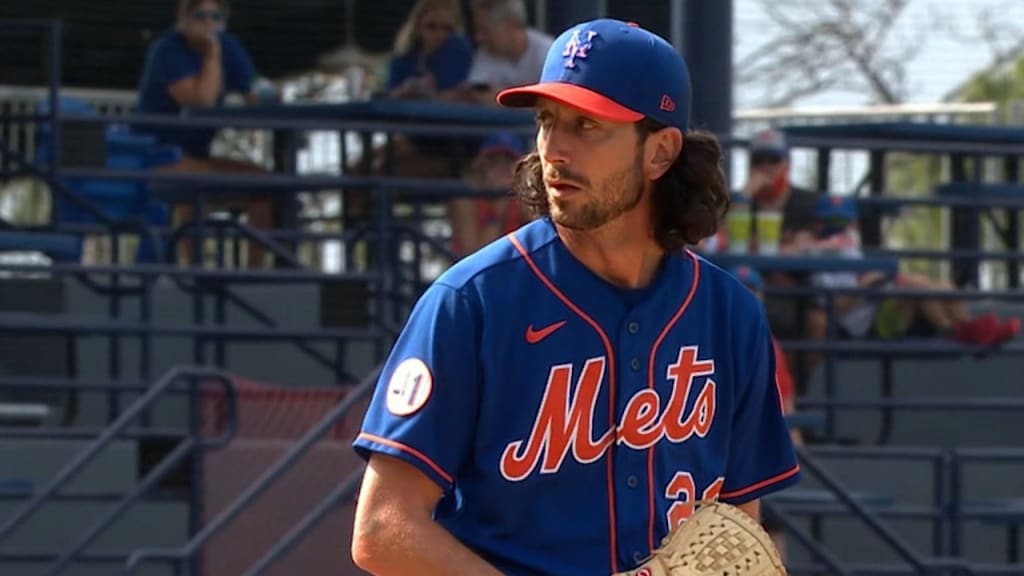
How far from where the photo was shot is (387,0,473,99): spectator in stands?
9.91 m

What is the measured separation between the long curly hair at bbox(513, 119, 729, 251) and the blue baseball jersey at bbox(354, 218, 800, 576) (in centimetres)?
6

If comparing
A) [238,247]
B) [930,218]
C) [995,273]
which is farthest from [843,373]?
[930,218]

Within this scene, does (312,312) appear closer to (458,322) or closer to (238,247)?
(238,247)

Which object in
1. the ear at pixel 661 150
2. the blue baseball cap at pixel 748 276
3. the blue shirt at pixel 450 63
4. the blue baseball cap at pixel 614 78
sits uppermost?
the blue shirt at pixel 450 63

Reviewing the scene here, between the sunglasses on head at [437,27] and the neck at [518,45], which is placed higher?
the sunglasses on head at [437,27]

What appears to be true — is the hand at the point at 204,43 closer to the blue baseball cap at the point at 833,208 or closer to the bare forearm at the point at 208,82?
the bare forearm at the point at 208,82

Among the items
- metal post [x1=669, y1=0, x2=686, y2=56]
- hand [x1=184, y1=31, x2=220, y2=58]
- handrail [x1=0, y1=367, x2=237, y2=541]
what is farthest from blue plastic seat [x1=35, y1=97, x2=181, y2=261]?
metal post [x1=669, y1=0, x2=686, y2=56]

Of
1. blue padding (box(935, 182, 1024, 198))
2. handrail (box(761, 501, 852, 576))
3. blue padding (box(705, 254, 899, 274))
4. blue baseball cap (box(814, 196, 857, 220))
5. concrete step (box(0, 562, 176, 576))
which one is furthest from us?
blue padding (box(935, 182, 1024, 198))

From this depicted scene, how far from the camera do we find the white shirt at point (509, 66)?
958 cm

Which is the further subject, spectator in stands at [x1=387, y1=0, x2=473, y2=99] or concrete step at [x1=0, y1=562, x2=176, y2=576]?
spectator in stands at [x1=387, y1=0, x2=473, y2=99]

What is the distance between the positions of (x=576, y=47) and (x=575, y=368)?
491 mm

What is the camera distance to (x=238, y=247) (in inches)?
415

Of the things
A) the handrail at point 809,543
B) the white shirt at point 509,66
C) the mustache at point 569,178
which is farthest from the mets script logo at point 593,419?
the white shirt at point 509,66

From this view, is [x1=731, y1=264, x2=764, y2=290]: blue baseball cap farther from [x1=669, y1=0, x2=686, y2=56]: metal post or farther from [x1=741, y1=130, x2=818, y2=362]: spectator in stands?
[x1=669, y1=0, x2=686, y2=56]: metal post
